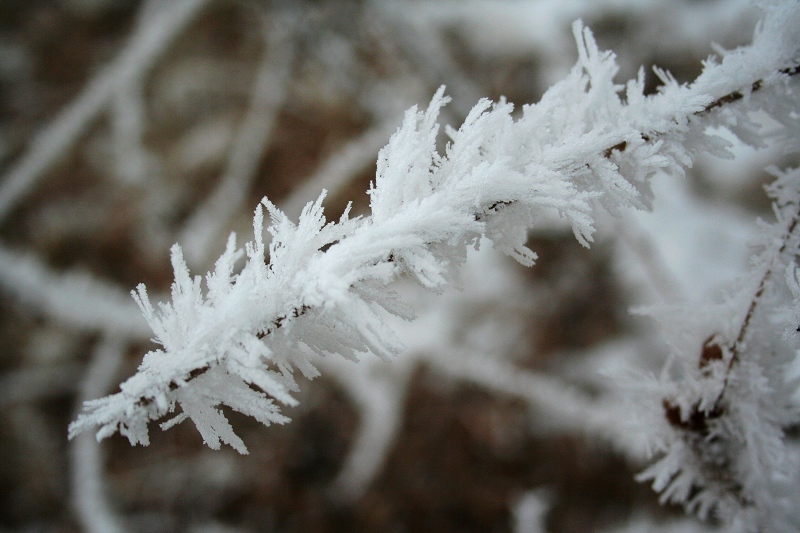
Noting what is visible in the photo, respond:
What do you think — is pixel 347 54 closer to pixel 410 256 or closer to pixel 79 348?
pixel 79 348

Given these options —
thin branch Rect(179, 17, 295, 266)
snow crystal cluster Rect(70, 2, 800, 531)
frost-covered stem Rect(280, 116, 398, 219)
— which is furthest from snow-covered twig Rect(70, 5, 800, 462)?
thin branch Rect(179, 17, 295, 266)

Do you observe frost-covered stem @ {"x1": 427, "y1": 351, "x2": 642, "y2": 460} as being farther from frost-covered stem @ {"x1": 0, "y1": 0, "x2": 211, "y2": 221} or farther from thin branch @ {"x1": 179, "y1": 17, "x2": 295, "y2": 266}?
frost-covered stem @ {"x1": 0, "y1": 0, "x2": 211, "y2": 221}

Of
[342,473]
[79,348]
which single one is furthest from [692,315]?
[79,348]

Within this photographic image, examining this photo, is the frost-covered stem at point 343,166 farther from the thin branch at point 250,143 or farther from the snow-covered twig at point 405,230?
the snow-covered twig at point 405,230

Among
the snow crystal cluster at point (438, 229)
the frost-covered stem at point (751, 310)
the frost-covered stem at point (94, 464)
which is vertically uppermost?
the frost-covered stem at point (94, 464)

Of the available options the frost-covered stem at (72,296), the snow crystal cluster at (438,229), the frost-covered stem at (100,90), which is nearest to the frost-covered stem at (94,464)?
the frost-covered stem at (72,296)

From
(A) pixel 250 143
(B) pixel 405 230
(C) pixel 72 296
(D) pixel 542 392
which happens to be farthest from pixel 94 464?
(B) pixel 405 230
